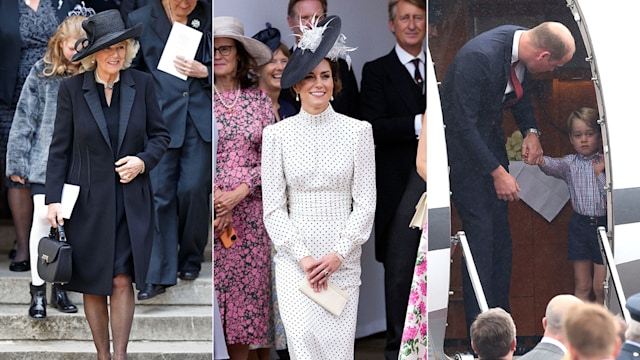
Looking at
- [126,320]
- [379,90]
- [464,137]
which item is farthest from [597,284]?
[126,320]

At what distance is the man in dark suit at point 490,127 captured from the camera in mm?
3365

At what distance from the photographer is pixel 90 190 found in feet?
13.5

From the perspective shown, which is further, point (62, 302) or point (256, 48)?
point (62, 302)

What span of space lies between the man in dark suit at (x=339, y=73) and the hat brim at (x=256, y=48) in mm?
215

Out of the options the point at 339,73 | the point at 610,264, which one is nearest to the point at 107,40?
the point at 339,73

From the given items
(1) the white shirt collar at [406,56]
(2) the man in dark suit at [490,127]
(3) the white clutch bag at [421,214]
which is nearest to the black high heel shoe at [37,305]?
(3) the white clutch bag at [421,214]

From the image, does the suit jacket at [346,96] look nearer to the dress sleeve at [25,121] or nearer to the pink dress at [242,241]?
the pink dress at [242,241]

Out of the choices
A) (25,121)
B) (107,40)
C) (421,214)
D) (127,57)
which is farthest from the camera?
(25,121)

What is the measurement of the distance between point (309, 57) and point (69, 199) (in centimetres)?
128

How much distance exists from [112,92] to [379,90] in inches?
52.3

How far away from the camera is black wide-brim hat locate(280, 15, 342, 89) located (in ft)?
12.6

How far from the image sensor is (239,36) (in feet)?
14.1

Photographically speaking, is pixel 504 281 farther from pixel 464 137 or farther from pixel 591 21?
pixel 591 21

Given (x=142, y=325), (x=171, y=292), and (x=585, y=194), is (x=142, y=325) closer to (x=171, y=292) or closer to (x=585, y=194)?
(x=171, y=292)
